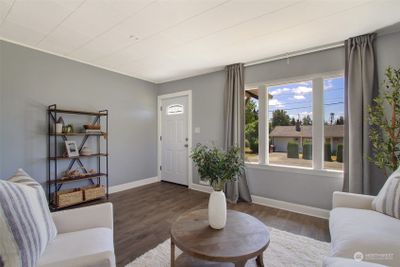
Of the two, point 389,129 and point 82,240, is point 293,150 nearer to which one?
point 389,129

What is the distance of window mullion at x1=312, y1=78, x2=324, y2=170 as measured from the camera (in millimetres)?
2879

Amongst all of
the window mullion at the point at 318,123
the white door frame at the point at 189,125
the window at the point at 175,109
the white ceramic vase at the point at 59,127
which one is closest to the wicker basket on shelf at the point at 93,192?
the white ceramic vase at the point at 59,127

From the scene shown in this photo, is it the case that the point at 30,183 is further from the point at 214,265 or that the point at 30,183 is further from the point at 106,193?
the point at 106,193

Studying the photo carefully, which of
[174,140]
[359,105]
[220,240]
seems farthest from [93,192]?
[359,105]

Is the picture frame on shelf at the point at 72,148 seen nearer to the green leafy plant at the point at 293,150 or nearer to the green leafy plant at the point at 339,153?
the green leafy plant at the point at 293,150

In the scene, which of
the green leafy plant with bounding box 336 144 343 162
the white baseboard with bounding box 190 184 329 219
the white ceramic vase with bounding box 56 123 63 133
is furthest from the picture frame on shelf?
the green leafy plant with bounding box 336 144 343 162

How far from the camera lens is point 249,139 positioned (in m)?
3.57

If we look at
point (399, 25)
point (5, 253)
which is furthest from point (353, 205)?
point (5, 253)

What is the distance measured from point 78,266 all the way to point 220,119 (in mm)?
3123

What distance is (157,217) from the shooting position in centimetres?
278

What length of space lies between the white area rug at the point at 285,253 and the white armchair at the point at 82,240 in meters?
0.57

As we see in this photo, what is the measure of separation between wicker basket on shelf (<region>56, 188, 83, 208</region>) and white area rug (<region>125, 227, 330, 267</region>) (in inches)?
73.5

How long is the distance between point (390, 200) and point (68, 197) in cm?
393

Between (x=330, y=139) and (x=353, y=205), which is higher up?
(x=330, y=139)
